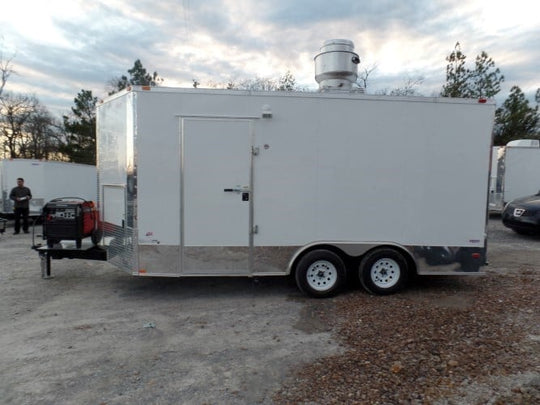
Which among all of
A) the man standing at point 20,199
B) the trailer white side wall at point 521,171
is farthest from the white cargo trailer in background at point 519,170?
the man standing at point 20,199

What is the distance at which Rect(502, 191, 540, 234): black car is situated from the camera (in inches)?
396

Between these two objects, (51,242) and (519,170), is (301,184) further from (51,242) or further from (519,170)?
(519,170)

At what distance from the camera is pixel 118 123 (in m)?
5.33

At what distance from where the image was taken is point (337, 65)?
5.70 meters

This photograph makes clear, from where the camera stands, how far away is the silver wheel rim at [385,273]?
5290 mm

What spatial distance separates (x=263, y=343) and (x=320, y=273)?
1619 mm

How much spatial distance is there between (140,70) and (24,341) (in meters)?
28.0

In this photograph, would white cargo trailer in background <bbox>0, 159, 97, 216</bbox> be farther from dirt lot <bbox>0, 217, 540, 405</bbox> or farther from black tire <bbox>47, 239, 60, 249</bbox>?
black tire <bbox>47, 239, 60, 249</bbox>

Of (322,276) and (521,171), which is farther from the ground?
(521,171)

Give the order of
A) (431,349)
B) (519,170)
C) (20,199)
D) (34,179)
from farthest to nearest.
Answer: (519,170), (34,179), (20,199), (431,349)

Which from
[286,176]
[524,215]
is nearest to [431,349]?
[286,176]

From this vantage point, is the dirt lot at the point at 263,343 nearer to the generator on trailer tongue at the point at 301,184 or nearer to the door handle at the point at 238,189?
the generator on trailer tongue at the point at 301,184

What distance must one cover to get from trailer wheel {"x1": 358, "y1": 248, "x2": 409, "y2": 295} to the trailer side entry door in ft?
5.56

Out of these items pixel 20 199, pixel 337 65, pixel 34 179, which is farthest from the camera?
pixel 34 179
